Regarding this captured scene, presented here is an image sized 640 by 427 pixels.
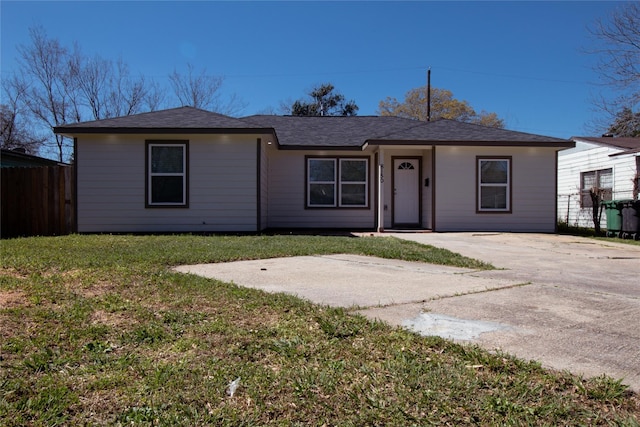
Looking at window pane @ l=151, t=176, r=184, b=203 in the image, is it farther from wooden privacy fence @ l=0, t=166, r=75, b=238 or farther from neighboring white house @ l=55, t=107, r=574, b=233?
wooden privacy fence @ l=0, t=166, r=75, b=238

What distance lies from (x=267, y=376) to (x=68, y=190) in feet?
37.0

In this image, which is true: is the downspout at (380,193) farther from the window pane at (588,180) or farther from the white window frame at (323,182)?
the window pane at (588,180)

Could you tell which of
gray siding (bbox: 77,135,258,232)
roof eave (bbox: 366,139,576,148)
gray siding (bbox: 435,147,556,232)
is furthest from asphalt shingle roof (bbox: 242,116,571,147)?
gray siding (bbox: 77,135,258,232)

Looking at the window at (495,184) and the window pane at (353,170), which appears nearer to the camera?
the window at (495,184)

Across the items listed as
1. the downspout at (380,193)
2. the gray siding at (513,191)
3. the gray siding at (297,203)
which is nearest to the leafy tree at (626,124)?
the gray siding at (513,191)

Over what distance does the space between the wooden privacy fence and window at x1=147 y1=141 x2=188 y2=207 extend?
2105 mm

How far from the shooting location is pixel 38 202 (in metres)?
11.6

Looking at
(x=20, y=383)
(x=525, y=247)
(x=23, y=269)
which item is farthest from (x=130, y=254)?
(x=525, y=247)

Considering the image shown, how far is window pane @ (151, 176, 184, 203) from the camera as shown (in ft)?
37.9

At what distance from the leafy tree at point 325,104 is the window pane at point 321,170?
2222 cm

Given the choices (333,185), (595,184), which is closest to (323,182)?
(333,185)

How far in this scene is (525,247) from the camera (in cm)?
898

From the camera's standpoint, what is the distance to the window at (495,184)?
12.8m

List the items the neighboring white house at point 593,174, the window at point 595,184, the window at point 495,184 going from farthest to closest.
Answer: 1. the window at point 595,184
2. the neighboring white house at point 593,174
3. the window at point 495,184
